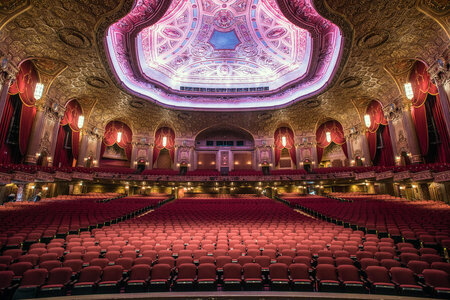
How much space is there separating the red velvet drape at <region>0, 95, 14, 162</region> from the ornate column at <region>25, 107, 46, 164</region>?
105cm

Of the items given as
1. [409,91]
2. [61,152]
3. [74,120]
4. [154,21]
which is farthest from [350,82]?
[61,152]

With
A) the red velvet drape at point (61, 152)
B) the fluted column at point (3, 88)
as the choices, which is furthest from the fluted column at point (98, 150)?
the fluted column at point (3, 88)

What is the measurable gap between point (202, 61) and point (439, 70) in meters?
18.4

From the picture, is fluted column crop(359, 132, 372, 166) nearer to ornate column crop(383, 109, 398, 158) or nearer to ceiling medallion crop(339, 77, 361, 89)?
ornate column crop(383, 109, 398, 158)

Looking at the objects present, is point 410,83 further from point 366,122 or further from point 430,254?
point 430,254

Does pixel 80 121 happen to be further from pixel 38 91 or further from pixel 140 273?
pixel 140 273

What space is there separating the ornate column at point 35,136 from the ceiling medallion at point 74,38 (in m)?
6.08

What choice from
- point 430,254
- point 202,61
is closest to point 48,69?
point 202,61

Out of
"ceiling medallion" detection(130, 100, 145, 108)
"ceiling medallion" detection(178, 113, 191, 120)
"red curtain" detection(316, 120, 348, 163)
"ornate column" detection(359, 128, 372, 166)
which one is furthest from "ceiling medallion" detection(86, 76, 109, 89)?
"ornate column" detection(359, 128, 372, 166)

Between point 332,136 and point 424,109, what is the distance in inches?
413

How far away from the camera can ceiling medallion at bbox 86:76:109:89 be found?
15884mm

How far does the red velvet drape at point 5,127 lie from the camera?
39.9 feet

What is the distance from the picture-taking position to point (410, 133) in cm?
1478

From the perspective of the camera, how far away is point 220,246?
498 cm
